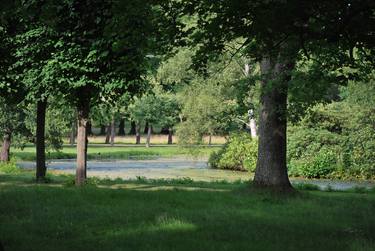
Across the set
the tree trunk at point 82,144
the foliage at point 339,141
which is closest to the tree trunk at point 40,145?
the tree trunk at point 82,144

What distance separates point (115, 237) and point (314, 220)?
180 inches

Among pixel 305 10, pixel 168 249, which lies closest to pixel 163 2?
pixel 305 10

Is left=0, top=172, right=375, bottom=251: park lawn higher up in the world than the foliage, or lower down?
lower down

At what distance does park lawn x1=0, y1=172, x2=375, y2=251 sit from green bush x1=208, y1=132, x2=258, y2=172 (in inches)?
905

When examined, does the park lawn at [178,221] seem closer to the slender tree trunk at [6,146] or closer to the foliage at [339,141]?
the foliage at [339,141]

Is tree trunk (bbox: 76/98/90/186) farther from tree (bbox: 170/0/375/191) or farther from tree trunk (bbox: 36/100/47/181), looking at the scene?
tree (bbox: 170/0/375/191)

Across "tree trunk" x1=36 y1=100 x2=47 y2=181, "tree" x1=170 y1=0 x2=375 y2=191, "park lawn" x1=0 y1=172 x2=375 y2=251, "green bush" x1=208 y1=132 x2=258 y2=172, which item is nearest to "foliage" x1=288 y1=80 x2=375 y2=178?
"green bush" x1=208 y1=132 x2=258 y2=172

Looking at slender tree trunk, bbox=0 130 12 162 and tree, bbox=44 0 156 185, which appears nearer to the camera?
tree, bbox=44 0 156 185

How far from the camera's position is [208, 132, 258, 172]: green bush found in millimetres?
38969

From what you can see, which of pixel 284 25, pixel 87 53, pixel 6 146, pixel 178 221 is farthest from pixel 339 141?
pixel 284 25

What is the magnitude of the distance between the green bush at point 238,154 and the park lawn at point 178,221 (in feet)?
75.4

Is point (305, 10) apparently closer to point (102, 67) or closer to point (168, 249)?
point (168, 249)

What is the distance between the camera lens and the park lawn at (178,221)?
8547mm

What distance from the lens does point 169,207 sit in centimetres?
1263
